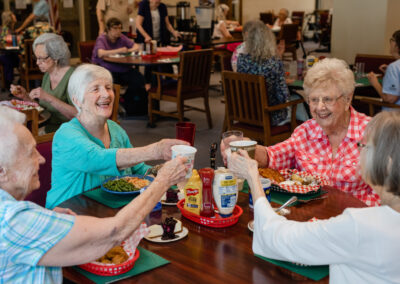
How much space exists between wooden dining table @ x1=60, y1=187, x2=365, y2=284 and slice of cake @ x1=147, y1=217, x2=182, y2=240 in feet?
0.13

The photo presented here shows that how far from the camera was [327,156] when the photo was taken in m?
2.48

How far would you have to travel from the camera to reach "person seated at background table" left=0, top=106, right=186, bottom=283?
1.26 metres

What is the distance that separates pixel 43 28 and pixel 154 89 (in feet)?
9.44

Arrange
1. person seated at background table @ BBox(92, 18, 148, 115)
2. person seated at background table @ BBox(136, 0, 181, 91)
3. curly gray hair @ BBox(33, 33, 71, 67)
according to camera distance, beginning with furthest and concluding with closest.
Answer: person seated at background table @ BBox(136, 0, 181, 91), person seated at background table @ BBox(92, 18, 148, 115), curly gray hair @ BBox(33, 33, 71, 67)

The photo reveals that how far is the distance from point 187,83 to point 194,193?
4.19 metres

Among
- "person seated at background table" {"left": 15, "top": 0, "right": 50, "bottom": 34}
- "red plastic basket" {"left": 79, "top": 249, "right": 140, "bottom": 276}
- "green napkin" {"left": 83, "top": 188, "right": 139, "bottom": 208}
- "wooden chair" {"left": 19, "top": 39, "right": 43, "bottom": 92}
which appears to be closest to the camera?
"red plastic basket" {"left": 79, "top": 249, "right": 140, "bottom": 276}

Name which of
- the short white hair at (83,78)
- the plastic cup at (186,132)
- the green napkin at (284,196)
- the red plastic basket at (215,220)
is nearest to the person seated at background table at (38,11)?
the short white hair at (83,78)

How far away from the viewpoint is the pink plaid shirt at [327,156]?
94.2 inches

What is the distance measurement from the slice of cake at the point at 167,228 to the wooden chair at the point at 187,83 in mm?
4101

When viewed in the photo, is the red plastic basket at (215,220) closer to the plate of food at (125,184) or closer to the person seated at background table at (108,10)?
the plate of food at (125,184)

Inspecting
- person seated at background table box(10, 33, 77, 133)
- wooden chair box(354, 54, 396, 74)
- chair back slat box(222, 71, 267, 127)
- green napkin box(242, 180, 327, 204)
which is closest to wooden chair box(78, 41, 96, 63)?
chair back slat box(222, 71, 267, 127)

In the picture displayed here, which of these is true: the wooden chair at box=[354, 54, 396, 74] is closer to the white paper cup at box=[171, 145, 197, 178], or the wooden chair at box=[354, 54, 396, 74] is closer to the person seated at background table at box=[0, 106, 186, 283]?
the white paper cup at box=[171, 145, 197, 178]

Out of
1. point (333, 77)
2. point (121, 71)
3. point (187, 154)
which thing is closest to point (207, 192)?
point (187, 154)

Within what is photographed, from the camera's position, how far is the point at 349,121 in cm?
248
